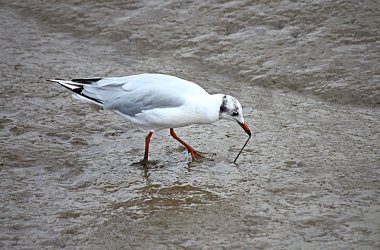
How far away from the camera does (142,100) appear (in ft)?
21.0

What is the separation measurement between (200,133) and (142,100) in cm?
95

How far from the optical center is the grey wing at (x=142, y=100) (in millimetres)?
6297

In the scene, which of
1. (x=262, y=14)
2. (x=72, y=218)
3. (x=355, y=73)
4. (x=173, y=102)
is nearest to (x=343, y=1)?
(x=262, y=14)

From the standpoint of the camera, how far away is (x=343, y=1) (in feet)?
30.6

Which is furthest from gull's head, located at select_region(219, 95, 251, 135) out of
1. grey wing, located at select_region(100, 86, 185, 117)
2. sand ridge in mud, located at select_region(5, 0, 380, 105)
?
sand ridge in mud, located at select_region(5, 0, 380, 105)

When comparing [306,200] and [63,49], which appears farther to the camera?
[63,49]

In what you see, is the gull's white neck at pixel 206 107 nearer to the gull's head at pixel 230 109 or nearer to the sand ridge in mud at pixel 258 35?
the gull's head at pixel 230 109

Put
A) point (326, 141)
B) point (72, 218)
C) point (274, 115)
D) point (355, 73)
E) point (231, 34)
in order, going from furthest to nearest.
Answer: point (231, 34) → point (355, 73) → point (274, 115) → point (326, 141) → point (72, 218)

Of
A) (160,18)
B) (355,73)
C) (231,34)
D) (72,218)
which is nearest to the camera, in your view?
(72,218)

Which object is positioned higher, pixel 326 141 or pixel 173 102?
pixel 173 102

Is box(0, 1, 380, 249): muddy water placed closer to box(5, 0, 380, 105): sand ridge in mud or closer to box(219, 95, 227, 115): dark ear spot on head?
box(5, 0, 380, 105): sand ridge in mud

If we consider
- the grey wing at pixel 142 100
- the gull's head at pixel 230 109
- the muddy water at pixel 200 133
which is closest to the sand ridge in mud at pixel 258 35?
the muddy water at pixel 200 133

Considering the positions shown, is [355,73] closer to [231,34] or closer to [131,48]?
[231,34]

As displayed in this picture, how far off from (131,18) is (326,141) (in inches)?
159
